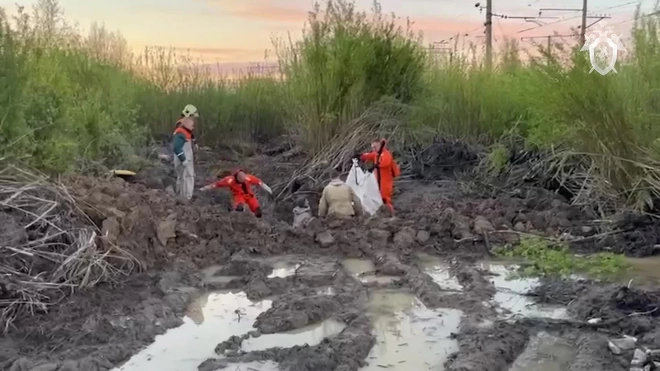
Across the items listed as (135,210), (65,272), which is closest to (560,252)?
(135,210)

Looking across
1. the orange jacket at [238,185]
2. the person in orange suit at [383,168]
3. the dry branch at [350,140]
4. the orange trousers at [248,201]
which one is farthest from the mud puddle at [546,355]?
the dry branch at [350,140]

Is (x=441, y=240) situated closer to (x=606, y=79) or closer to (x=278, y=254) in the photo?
(x=278, y=254)

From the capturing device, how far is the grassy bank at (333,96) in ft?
26.4

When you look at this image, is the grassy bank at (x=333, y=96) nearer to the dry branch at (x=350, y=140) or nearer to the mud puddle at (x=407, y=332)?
the dry branch at (x=350, y=140)

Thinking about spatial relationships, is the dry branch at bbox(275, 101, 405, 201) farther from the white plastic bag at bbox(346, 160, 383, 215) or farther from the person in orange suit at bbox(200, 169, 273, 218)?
the white plastic bag at bbox(346, 160, 383, 215)

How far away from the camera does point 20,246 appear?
5840mm

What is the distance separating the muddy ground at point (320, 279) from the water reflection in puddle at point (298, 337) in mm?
84

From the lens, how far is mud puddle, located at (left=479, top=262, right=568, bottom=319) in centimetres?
588

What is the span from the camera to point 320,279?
22.7 ft

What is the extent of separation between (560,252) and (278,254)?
3037 millimetres

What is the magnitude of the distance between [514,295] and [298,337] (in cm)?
213

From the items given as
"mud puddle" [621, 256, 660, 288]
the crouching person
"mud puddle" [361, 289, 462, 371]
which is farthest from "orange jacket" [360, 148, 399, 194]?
"mud puddle" [361, 289, 462, 371]

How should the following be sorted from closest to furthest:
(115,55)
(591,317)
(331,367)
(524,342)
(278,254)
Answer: (331,367) < (524,342) < (591,317) < (278,254) < (115,55)

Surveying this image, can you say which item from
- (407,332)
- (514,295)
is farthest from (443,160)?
(407,332)
